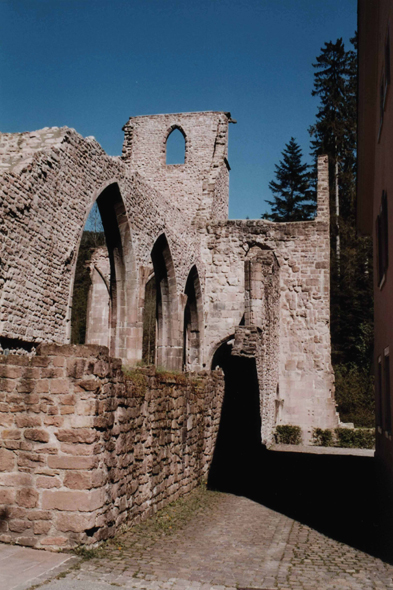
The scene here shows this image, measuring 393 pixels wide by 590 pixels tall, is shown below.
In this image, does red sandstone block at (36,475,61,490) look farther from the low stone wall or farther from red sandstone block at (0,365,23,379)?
red sandstone block at (0,365,23,379)

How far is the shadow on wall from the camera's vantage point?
666cm

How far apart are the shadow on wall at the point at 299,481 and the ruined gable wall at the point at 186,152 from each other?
11.2 metres

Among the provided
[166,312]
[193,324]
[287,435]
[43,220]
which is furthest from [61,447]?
[193,324]

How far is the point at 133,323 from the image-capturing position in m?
13.7

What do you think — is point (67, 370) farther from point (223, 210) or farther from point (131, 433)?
point (223, 210)

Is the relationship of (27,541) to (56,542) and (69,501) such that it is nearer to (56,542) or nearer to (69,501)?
(56,542)

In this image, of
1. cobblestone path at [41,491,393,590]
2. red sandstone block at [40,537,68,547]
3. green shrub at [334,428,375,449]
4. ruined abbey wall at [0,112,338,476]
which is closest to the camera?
cobblestone path at [41,491,393,590]

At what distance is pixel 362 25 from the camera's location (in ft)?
32.3

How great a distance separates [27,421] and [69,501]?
734mm

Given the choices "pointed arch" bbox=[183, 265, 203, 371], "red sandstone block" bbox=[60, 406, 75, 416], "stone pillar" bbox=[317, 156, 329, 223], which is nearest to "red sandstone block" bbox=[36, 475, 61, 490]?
"red sandstone block" bbox=[60, 406, 75, 416]

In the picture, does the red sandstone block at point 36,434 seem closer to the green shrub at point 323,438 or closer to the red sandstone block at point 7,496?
the red sandstone block at point 7,496

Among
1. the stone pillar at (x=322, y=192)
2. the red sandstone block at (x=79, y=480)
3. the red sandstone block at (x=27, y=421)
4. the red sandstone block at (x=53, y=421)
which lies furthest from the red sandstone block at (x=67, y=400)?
the stone pillar at (x=322, y=192)

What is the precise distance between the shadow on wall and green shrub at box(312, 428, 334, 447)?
3580mm

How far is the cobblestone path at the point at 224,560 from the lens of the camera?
4328 mm
